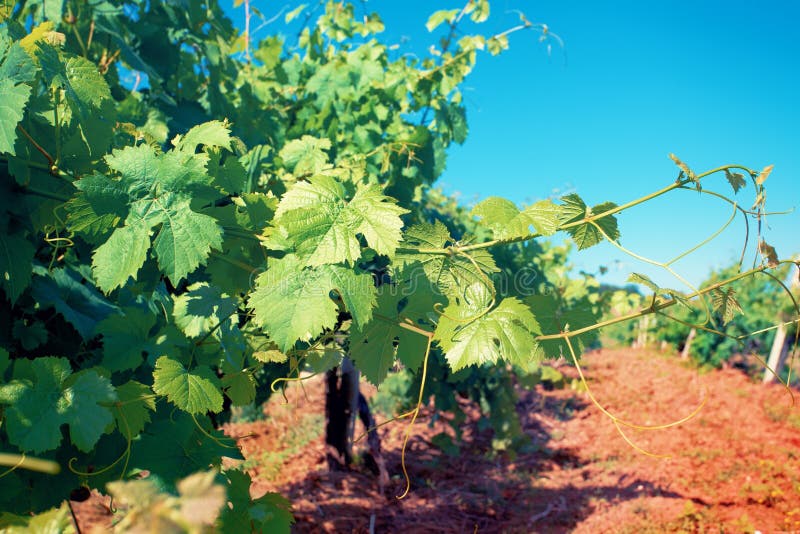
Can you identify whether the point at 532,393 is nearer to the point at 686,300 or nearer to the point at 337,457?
the point at 337,457

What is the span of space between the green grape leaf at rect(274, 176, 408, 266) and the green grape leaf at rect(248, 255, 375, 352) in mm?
43

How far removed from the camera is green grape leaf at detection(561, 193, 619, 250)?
1.14 meters

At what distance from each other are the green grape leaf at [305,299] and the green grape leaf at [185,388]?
1.18 feet

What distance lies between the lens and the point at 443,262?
3.95ft

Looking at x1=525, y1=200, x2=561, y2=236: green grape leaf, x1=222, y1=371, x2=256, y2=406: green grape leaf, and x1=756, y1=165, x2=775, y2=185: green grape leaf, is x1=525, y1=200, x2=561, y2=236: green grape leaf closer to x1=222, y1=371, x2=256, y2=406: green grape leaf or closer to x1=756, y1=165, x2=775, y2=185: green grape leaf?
x1=756, y1=165, x2=775, y2=185: green grape leaf

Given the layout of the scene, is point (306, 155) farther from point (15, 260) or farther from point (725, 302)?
point (725, 302)

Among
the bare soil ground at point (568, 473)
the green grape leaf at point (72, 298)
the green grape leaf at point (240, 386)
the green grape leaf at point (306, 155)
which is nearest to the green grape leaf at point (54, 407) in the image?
the green grape leaf at point (240, 386)

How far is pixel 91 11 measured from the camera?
276 cm

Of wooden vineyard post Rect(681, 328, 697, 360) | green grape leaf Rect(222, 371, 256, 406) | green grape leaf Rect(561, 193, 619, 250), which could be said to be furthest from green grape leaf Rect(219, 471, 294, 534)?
wooden vineyard post Rect(681, 328, 697, 360)

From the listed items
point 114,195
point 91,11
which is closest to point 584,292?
point 91,11

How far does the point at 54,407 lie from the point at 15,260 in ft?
1.52

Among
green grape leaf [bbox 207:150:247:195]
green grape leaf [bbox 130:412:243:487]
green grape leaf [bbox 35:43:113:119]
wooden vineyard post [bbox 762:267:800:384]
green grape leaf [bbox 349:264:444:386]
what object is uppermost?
wooden vineyard post [bbox 762:267:800:384]

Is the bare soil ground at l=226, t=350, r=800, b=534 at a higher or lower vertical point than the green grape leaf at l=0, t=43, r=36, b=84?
lower

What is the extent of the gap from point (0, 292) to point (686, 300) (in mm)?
1952
